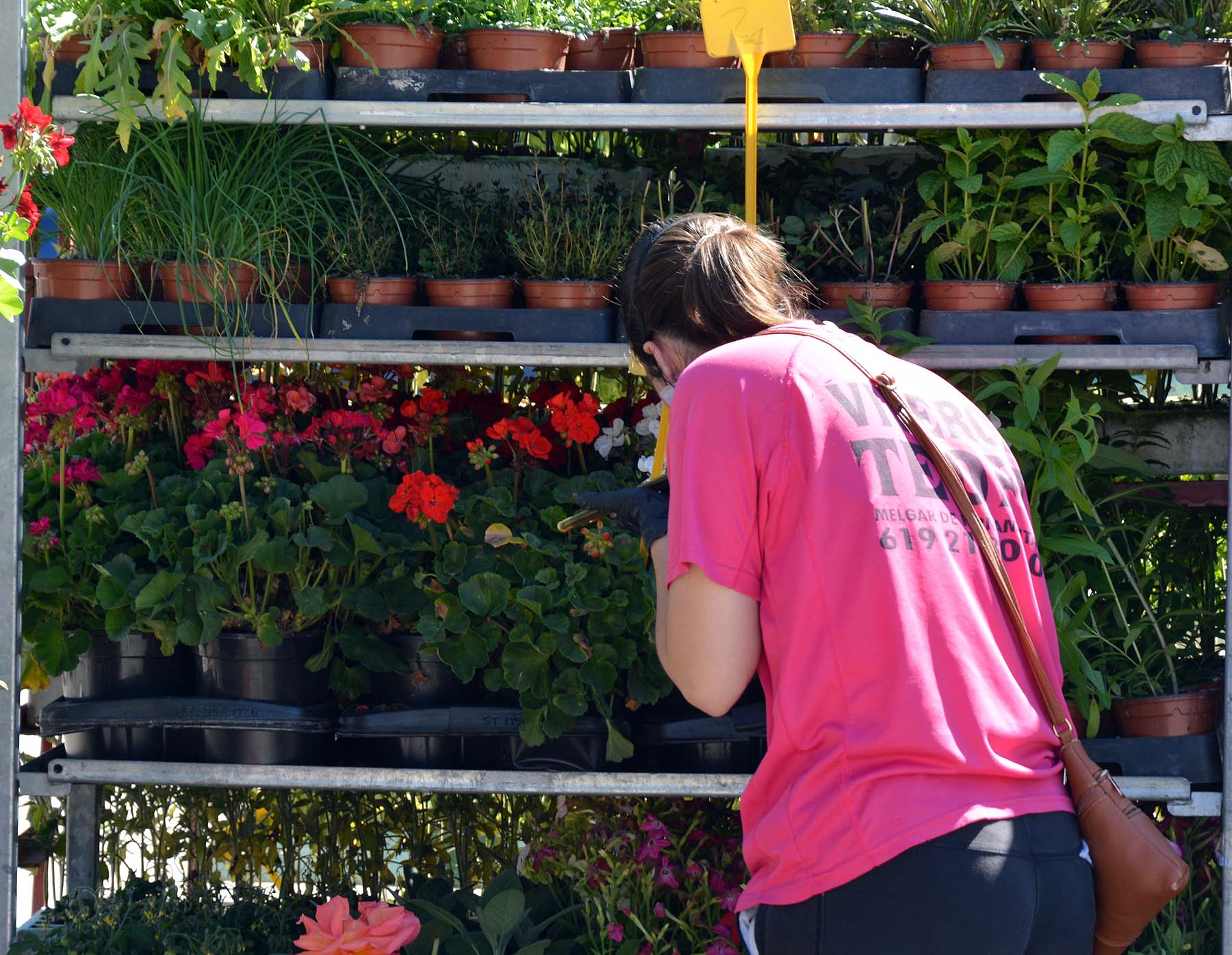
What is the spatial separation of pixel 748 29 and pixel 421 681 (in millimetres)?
1398

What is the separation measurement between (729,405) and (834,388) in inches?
5.0

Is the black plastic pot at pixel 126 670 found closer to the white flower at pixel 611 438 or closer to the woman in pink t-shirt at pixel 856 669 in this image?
the white flower at pixel 611 438

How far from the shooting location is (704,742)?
2359 millimetres

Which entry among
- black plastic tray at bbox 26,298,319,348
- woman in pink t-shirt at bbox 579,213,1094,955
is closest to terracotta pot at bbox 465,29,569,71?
black plastic tray at bbox 26,298,319,348

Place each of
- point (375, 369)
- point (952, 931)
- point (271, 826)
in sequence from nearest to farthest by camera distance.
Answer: point (952, 931) → point (375, 369) → point (271, 826)

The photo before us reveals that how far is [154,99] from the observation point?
2.30m

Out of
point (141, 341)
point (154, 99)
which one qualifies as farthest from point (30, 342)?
point (154, 99)

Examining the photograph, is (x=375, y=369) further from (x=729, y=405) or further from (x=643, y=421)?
(x=729, y=405)

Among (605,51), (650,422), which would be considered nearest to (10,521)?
(650,422)

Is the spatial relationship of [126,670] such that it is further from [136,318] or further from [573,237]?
[573,237]

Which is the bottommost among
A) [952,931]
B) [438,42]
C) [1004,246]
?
[952,931]

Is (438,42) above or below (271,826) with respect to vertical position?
above

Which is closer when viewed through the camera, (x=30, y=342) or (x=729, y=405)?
(x=729, y=405)

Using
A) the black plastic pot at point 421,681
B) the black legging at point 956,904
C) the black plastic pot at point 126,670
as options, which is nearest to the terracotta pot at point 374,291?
the black plastic pot at point 421,681
